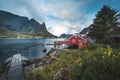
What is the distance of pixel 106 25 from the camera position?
3431cm

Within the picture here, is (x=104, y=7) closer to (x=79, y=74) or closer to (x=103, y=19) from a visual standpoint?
(x=103, y=19)

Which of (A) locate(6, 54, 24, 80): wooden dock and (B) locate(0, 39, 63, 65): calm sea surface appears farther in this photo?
(B) locate(0, 39, 63, 65): calm sea surface

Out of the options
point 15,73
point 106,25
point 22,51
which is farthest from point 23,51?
Answer: point 15,73

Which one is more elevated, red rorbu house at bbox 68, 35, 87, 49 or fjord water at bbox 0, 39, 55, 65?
red rorbu house at bbox 68, 35, 87, 49

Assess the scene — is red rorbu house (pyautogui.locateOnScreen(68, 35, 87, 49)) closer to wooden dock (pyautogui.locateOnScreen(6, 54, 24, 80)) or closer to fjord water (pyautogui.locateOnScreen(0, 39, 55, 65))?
fjord water (pyautogui.locateOnScreen(0, 39, 55, 65))

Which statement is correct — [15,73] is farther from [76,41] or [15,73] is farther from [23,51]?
[23,51]

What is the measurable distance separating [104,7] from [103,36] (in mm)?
10964

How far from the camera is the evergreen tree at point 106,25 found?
3201 cm

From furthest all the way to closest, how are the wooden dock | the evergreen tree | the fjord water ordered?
the fjord water
the evergreen tree
the wooden dock

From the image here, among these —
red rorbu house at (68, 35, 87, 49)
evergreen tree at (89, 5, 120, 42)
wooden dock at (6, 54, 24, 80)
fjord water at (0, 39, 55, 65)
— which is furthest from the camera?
fjord water at (0, 39, 55, 65)

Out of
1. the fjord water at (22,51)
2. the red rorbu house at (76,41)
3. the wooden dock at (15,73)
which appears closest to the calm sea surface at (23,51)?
the fjord water at (22,51)

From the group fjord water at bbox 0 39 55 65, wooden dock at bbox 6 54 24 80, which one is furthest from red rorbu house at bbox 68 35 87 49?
wooden dock at bbox 6 54 24 80

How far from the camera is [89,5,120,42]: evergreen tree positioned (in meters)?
32.0

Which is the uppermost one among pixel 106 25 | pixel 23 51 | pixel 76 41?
pixel 106 25
